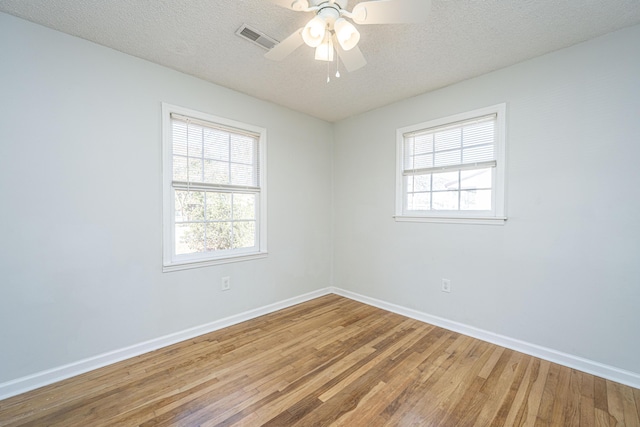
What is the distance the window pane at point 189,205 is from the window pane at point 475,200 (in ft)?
8.97

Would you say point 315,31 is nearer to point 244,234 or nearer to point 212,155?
point 212,155

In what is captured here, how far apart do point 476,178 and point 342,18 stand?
6.58ft

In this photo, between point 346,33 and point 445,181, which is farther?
point 445,181

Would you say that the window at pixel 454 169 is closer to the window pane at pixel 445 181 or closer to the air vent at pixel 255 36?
the window pane at pixel 445 181

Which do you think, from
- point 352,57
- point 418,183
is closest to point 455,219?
point 418,183

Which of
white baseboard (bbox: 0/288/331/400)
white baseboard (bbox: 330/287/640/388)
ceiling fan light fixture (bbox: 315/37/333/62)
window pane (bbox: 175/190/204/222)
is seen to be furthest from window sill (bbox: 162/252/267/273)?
ceiling fan light fixture (bbox: 315/37/333/62)

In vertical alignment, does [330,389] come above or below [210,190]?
below

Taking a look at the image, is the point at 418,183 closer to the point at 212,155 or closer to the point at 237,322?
the point at 212,155

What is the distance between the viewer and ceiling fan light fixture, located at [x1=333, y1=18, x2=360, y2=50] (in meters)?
1.48

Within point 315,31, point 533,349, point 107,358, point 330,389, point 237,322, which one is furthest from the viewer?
point 237,322

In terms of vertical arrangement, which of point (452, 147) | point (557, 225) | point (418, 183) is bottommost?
point (557, 225)

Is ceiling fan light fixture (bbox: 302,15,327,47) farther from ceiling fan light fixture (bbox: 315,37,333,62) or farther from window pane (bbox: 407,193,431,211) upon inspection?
window pane (bbox: 407,193,431,211)

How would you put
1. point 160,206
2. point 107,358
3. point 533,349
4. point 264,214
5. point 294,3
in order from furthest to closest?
point 264,214 < point 160,206 < point 533,349 < point 107,358 < point 294,3

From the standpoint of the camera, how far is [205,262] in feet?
8.79
